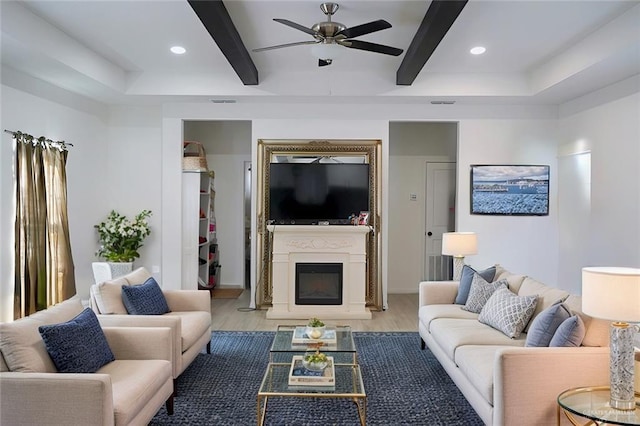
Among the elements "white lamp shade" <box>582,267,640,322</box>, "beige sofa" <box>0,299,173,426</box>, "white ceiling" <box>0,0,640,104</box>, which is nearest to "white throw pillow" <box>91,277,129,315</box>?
"beige sofa" <box>0,299,173,426</box>

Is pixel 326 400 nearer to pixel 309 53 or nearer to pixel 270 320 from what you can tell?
pixel 270 320

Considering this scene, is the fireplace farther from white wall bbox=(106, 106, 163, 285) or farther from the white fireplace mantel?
white wall bbox=(106, 106, 163, 285)

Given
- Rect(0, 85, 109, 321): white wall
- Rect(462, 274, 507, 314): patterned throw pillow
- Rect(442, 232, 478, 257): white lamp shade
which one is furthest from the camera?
Rect(442, 232, 478, 257): white lamp shade

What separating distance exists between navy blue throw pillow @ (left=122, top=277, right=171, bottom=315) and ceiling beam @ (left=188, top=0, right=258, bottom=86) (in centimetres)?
217

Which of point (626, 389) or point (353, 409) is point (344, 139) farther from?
point (626, 389)

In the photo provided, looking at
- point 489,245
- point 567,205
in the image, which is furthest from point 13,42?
point 567,205

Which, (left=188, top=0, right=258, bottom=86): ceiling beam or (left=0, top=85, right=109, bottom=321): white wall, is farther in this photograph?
(left=0, top=85, right=109, bottom=321): white wall

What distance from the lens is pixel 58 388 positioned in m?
2.07

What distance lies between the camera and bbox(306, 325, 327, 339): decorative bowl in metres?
3.29

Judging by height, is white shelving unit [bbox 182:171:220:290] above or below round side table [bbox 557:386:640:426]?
above

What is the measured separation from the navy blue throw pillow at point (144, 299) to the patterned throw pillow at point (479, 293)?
2.61 meters

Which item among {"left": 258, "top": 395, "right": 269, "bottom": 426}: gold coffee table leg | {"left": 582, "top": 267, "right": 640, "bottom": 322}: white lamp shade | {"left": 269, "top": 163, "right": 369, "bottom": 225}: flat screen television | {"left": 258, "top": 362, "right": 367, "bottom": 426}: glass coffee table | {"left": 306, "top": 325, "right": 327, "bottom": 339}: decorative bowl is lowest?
{"left": 258, "top": 395, "right": 269, "bottom": 426}: gold coffee table leg

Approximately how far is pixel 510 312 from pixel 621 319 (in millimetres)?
1129

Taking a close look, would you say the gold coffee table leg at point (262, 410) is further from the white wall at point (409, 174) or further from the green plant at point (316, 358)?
the white wall at point (409, 174)
